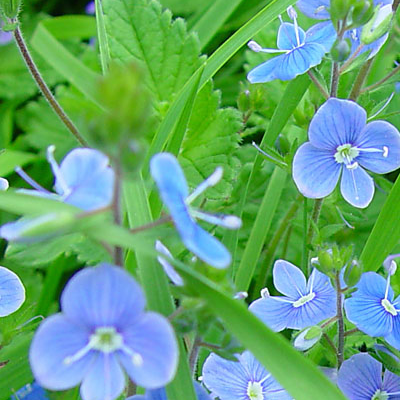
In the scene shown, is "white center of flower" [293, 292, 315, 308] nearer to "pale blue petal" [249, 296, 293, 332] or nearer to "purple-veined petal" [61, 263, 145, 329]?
"pale blue petal" [249, 296, 293, 332]

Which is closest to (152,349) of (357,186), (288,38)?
(357,186)

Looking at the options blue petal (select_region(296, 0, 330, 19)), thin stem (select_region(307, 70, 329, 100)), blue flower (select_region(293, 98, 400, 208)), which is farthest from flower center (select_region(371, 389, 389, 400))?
blue petal (select_region(296, 0, 330, 19))

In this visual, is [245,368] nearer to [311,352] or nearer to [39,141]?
[311,352]

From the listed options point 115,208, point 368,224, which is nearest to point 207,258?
point 115,208

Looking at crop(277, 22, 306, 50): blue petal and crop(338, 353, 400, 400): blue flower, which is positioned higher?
crop(277, 22, 306, 50): blue petal

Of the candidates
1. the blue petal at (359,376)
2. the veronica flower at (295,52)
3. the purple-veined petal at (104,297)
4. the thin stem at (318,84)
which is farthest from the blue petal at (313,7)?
the purple-veined petal at (104,297)

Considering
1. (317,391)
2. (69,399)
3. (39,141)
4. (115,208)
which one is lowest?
(317,391)
